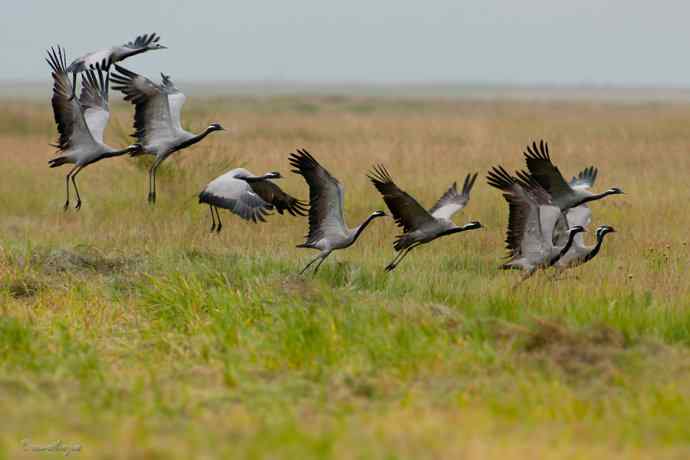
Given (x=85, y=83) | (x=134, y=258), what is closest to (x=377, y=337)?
(x=134, y=258)

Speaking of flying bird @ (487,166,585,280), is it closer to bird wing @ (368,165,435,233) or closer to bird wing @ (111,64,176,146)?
bird wing @ (368,165,435,233)

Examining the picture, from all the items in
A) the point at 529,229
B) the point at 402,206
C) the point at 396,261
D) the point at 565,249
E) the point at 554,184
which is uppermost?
the point at 554,184

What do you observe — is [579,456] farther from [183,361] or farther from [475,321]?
[183,361]

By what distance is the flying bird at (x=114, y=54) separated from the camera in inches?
418

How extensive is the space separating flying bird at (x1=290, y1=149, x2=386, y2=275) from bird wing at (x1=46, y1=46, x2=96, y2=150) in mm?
2384

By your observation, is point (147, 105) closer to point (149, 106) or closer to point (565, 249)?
point (149, 106)

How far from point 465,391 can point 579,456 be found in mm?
1191

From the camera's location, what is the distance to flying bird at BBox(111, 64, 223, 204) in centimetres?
986

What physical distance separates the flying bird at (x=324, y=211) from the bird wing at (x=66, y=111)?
2384 mm

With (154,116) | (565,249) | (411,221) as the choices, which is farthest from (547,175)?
(154,116)

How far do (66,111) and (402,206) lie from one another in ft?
10.8

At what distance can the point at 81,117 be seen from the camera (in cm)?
1012
